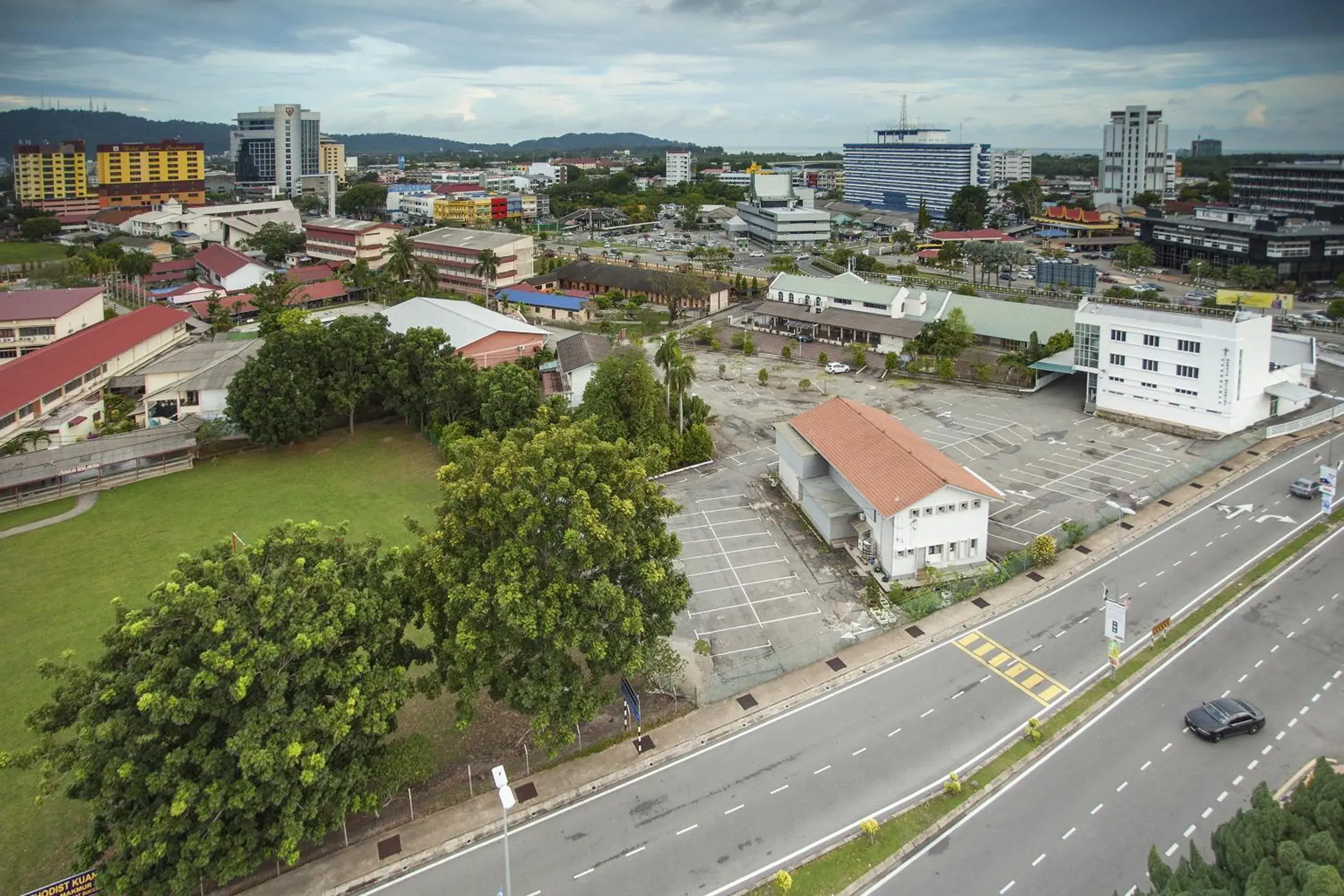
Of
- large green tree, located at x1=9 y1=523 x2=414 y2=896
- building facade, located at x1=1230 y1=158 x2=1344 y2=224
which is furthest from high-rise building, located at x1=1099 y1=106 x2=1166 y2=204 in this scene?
large green tree, located at x1=9 y1=523 x2=414 y2=896

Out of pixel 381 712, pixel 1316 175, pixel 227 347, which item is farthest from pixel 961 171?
pixel 381 712

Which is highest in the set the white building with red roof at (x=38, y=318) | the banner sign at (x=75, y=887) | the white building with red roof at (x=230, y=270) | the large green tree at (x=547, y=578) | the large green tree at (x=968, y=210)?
the large green tree at (x=968, y=210)

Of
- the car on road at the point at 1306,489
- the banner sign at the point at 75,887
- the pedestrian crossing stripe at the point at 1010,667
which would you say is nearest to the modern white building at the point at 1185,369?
the car on road at the point at 1306,489

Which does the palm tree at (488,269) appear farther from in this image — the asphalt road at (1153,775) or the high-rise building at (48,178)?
the high-rise building at (48,178)

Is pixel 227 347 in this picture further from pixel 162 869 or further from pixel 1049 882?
pixel 1049 882

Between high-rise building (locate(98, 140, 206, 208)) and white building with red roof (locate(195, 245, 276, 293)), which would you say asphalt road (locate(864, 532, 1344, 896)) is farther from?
high-rise building (locate(98, 140, 206, 208))

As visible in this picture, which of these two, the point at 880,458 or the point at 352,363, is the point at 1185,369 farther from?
the point at 352,363
